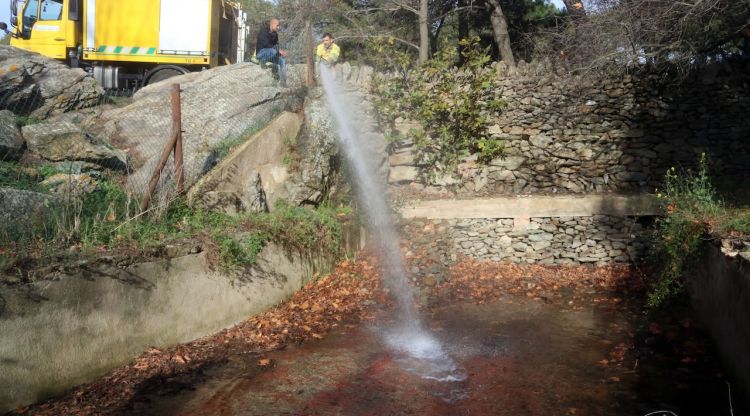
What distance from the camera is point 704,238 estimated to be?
6.18 meters

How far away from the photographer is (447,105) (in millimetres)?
10570

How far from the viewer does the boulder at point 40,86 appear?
10422mm

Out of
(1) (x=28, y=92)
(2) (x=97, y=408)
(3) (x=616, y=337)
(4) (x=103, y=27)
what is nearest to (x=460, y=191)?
(3) (x=616, y=337)

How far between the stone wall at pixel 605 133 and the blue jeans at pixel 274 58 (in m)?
3.07

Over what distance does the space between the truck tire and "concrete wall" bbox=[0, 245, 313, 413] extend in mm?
9374

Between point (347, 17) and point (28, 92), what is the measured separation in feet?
27.3

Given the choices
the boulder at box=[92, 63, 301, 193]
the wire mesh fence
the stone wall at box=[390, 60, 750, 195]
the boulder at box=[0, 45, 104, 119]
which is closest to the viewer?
the wire mesh fence

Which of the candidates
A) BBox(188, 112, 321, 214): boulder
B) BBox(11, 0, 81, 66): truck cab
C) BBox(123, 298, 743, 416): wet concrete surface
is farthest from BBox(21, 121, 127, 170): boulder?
BBox(11, 0, 81, 66): truck cab

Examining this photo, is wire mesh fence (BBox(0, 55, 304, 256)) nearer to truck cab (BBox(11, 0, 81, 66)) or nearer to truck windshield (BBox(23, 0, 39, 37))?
truck cab (BBox(11, 0, 81, 66))

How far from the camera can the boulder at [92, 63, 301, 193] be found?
9.53 metres

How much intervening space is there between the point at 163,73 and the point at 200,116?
4456 mm

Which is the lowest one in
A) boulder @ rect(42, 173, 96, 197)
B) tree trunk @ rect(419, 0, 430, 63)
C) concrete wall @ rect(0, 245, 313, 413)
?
concrete wall @ rect(0, 245, 313, 413)

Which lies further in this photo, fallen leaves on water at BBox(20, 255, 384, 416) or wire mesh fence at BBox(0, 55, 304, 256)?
wire mesh fence at BBox(0, 55, 304, 256)

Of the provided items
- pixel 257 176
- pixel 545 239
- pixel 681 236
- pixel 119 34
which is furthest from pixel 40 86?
pixel 681 236
